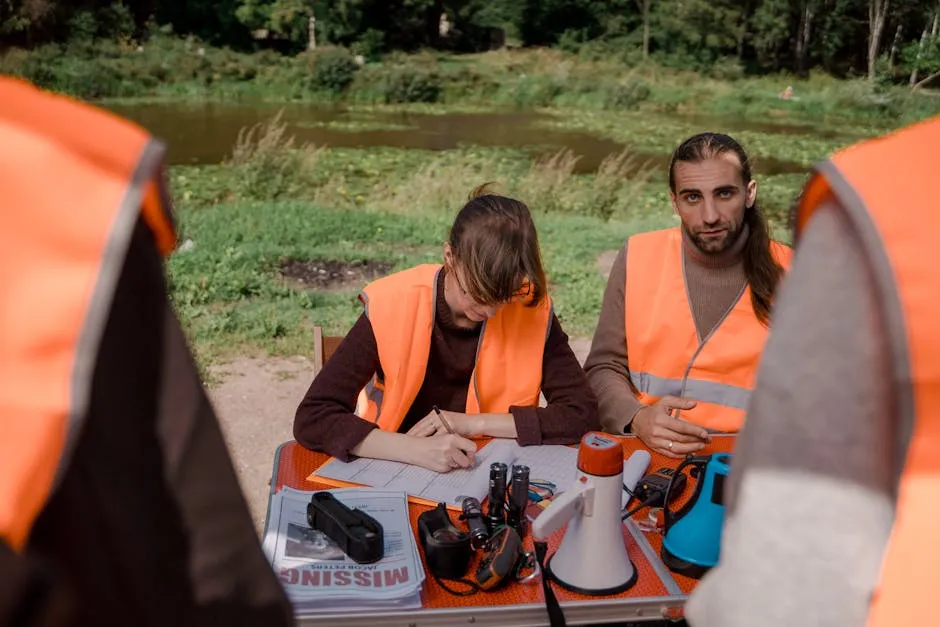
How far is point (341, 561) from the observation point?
1.55 m

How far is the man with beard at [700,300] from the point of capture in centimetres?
259

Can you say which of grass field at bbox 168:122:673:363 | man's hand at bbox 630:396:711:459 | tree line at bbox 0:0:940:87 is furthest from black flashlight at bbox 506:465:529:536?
tree line at bbox 0:0:940:87

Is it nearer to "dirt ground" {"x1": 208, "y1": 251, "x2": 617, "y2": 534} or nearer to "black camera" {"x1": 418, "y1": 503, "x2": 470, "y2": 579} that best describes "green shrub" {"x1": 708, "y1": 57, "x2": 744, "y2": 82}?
"dirt ground" {"x1": 208, "y1": 251, "x2": 617, "y2": 534}

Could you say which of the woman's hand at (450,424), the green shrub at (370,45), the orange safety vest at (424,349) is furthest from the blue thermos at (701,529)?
the green shrub at (370,45)

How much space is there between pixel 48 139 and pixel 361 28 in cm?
3513

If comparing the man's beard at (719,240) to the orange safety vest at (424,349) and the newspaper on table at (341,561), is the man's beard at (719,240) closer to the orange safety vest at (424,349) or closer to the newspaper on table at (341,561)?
the orange safety vest at (424,349)

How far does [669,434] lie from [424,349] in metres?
0.68

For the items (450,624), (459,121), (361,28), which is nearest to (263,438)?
(450,624)

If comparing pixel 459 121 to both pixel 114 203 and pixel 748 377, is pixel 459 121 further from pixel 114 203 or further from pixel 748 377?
pixel 114 203

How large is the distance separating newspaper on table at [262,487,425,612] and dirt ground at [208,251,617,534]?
1.57 metres

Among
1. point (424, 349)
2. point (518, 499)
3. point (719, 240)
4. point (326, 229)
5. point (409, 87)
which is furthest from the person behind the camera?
point (409, 87)

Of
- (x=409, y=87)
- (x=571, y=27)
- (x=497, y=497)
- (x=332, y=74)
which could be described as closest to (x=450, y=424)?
(x=497, y=497)

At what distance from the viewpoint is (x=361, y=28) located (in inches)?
1324

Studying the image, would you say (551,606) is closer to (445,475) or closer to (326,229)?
(445,475)
